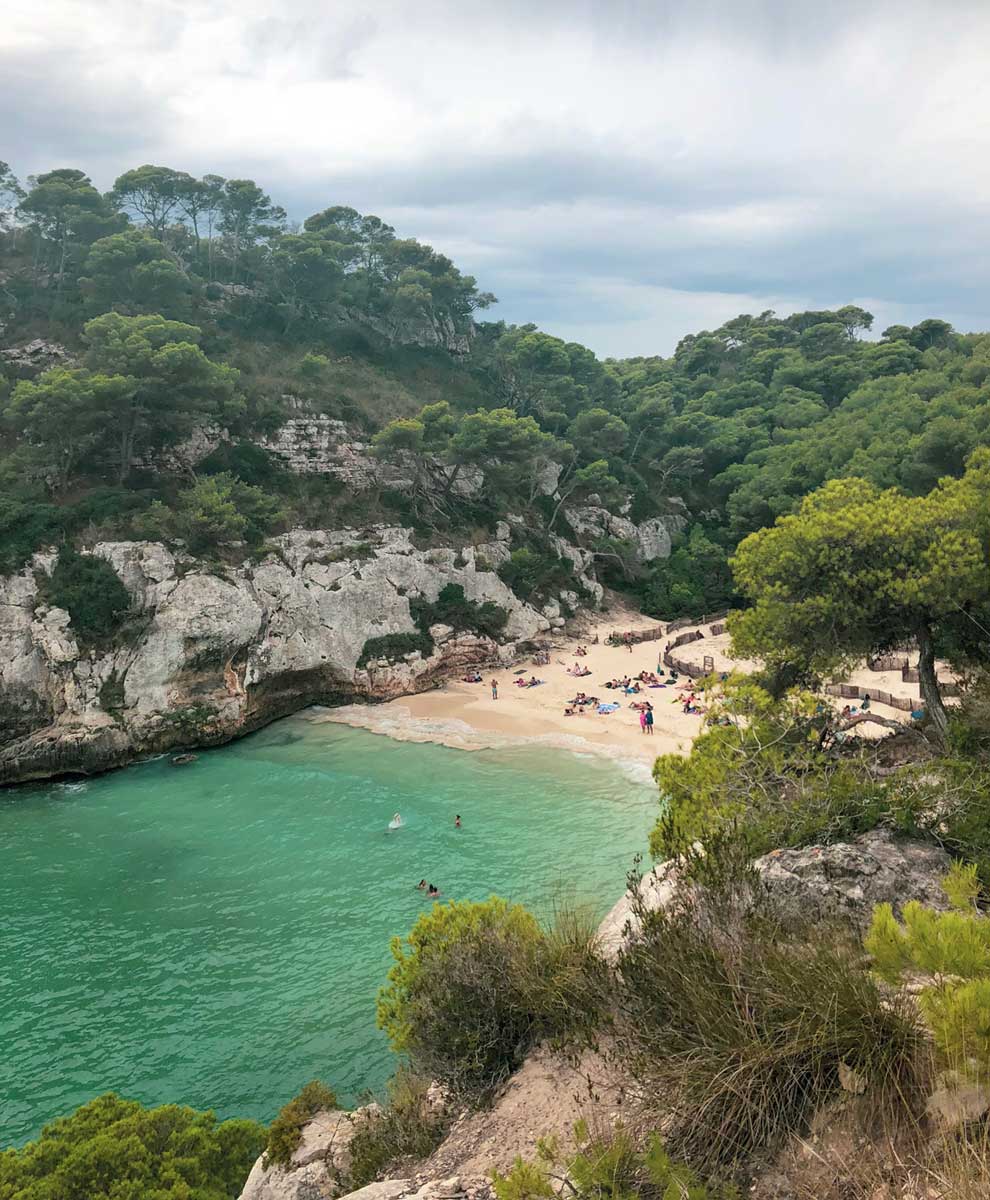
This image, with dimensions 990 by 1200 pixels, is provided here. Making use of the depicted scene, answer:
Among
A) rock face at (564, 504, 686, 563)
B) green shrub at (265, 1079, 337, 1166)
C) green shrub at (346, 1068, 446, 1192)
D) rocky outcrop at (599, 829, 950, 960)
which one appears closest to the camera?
green shrub at (346, 1068, 446, 1192)

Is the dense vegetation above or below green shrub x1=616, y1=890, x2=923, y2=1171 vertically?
above

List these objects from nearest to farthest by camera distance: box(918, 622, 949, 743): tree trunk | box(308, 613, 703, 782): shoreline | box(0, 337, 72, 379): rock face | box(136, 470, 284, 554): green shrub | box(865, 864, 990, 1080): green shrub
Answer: box(865, 864, 990, 1080): green shrub, box(918, 622, 949, 743): tree trunk, box(308, 613, 703, 782): shoreline, box(136, 470, 284, 554): green shrub, box(0, 337, 72, 379): rock face

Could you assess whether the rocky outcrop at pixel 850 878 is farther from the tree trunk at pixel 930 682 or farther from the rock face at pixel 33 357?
the rock face at pixel 33 357

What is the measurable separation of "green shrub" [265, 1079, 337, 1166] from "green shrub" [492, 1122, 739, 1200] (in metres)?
4.30

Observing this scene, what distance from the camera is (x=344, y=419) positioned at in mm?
41344

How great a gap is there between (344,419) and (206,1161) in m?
39.0

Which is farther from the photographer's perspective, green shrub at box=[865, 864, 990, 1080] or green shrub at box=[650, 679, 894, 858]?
green shrub at box=[650, 679, 894, 858]

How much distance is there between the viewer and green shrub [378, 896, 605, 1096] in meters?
6.77

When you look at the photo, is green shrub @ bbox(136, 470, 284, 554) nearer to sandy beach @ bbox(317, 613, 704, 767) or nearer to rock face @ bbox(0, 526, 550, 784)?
rock face @ bbox(0, 526, 550, 784)

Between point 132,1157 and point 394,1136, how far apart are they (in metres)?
2.90


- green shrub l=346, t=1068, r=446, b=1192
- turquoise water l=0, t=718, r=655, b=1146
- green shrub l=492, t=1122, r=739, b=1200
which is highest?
green shrub l=492, t=1122, r=739, b=1200

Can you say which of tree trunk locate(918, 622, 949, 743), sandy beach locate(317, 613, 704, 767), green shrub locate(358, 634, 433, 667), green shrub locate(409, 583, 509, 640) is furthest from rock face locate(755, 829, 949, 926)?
green shrub locate(409, 583, 509, 640)

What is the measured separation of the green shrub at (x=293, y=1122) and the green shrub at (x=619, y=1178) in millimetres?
4303

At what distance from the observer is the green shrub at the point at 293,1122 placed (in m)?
7.25
